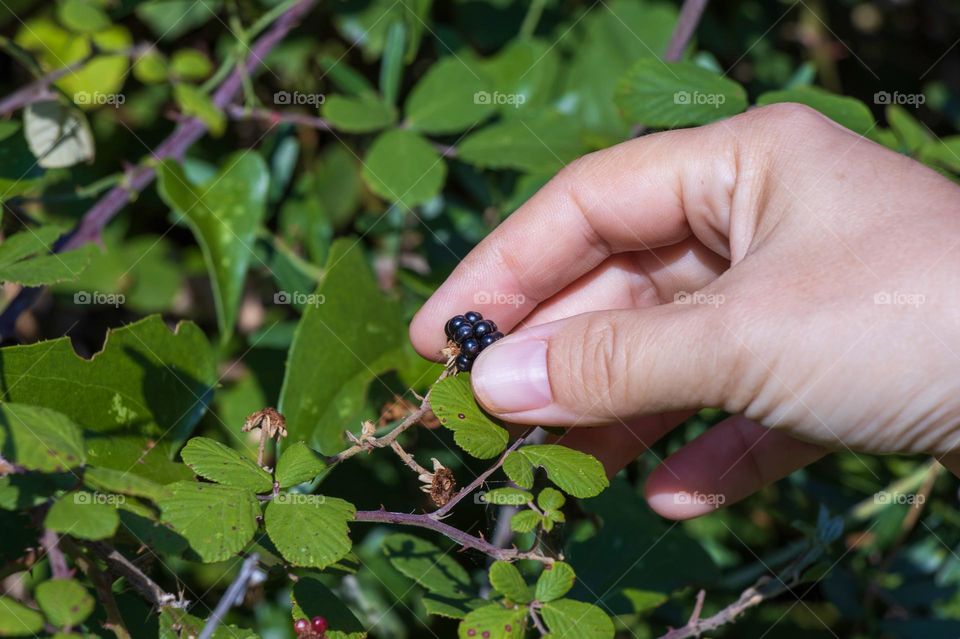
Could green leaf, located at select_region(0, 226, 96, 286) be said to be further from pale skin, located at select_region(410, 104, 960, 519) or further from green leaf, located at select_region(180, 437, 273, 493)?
pale skin, located at select_region(410, 104, 960, 519)

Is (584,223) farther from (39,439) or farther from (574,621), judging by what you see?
(39,439)

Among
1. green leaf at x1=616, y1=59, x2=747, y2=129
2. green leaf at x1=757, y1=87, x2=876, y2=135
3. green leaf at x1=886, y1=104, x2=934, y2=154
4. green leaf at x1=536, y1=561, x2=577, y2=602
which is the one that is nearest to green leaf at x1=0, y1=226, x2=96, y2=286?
green leaf at x1=536, y1=561, x2=577, y2=602

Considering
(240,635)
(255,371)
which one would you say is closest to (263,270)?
(255,371)

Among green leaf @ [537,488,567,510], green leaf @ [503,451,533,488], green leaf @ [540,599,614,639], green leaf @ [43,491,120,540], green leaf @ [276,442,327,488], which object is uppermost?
green leaf @ [43,491,120,540]

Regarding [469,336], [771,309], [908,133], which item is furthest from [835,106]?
[469,336]

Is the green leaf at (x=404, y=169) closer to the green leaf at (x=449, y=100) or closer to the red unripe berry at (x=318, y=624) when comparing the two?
the green leaf at (x=449, y=100)
